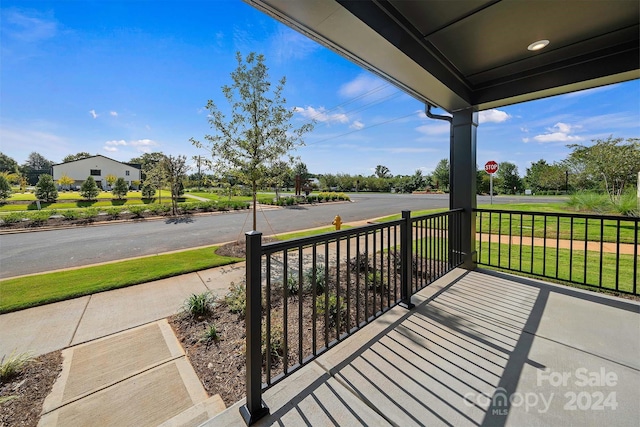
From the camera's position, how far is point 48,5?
3.56 meters

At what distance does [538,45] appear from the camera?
8.52ft

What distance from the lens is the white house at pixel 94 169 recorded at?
3544 cm

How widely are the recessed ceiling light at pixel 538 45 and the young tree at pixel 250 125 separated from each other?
344cm

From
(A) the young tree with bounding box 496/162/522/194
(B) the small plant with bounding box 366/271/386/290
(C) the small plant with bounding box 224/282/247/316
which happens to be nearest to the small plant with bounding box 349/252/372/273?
(B) the small plant with bounding box 366/271/386/290

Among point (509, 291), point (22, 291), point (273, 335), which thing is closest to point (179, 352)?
point (273, 335)

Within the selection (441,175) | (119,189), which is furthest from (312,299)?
(441,175)

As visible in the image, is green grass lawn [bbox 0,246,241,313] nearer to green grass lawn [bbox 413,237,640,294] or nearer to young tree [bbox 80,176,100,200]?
green grass lawn [bbox 413,237,640,294]

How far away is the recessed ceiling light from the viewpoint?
254cm

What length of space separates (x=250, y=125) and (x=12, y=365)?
4.20 metres

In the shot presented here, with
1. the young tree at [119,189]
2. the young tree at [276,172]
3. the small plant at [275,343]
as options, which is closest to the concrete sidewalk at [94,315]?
the small plant at [275,343]

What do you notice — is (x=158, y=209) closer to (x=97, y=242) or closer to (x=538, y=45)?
(x=97, y=242)

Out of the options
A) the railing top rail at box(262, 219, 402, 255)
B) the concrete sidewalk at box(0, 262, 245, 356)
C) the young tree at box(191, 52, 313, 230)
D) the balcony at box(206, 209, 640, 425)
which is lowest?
the concrete sidewalk at box(0, 262, 245, 356)

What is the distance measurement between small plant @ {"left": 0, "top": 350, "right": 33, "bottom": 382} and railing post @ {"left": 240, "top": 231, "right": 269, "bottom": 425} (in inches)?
69.3

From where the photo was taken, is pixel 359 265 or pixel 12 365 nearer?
pixel 12 365
